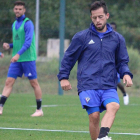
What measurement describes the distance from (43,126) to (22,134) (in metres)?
0.99

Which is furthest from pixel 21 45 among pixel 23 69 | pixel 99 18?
pixel 99 18

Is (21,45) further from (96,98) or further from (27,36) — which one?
(96,98)

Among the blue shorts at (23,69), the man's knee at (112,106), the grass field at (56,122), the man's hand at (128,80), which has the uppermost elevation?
the man's hand at (128,80)

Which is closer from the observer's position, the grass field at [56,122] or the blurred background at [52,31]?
the grass field at [56,122]

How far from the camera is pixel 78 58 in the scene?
19.4 feet

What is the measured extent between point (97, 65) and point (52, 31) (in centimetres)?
1052

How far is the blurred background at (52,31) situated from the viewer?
1573cm

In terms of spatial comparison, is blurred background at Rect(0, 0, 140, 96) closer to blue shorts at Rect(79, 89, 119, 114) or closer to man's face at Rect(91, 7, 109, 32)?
man's face at Rect(91, 7, 109, 32)

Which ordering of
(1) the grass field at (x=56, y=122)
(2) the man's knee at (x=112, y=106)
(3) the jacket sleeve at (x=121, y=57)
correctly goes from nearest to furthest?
(2) the man's knee at (x=112, y=106) → (3) the jacket sleeve at (x=121, y=57) → (1) the grass field at (x=56, y=122)

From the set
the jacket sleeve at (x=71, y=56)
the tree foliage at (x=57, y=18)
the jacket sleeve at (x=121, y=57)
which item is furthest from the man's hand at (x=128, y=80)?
the tree foliage at (x=57, y=18)

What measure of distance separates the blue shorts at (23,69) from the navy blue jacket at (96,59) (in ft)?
13.0

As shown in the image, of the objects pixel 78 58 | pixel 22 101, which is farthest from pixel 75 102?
pixel 78 58

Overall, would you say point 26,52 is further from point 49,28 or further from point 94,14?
point 49,28

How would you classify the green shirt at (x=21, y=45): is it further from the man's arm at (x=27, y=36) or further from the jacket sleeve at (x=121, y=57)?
the jacket sleeve at (x=121, y=57)
